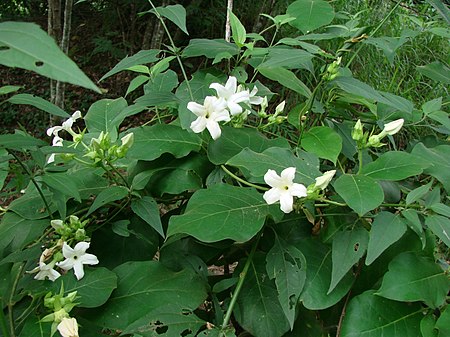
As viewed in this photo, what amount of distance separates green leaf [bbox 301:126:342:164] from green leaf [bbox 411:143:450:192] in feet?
0.46

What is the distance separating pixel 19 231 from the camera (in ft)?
2.94

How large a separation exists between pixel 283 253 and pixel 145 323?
0.25 m

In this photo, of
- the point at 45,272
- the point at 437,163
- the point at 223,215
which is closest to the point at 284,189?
the point at 223,215

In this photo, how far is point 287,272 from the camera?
80 centimetres

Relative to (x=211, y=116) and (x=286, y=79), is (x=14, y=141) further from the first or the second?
(x=286, y=79)

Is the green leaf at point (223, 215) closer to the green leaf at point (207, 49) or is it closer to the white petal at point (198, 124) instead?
the white petal at point (198, 124)

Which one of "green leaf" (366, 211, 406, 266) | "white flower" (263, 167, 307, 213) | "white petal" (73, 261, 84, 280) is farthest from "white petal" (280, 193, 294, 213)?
"white petal" (73, 261, 84, 280)

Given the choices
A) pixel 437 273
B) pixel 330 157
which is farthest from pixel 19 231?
pixel 437 273

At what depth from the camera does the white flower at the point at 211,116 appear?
881 millimetres

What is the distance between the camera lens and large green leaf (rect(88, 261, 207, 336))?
2.47 ft

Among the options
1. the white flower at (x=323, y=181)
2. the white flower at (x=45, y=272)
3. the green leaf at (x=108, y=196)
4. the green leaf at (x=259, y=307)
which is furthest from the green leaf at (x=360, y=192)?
the white flower at (x=45, y=272)

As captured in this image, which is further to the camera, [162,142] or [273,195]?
[162,142]

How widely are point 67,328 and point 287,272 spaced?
34 cm

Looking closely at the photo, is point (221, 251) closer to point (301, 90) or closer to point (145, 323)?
point (145, 323)
